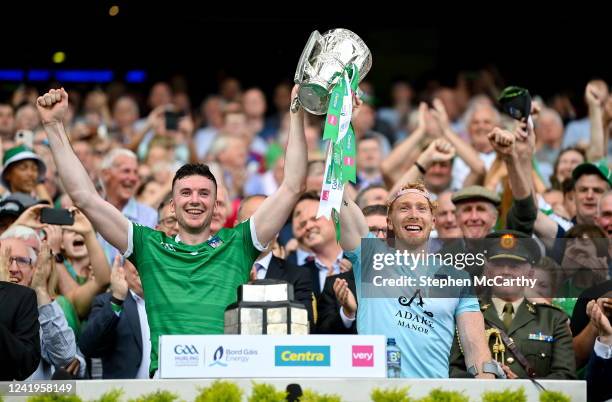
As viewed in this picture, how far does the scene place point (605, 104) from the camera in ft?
42.7

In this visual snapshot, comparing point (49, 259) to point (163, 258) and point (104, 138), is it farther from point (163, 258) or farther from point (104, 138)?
point (104, 138)

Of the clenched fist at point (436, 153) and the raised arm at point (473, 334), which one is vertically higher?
the clenched fist at point (436, 153)

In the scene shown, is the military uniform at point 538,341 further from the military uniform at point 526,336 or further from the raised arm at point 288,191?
the raised arm at point 288,191

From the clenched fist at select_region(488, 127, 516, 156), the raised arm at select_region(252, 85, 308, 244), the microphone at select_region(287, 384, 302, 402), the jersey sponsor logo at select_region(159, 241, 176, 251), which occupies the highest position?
the clenched fist at select_region(488, 127, 516, 156)

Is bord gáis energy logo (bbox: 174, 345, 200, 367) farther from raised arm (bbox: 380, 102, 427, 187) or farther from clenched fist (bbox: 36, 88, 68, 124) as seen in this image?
raised arm (bbox: 380, 102, 427, 187)

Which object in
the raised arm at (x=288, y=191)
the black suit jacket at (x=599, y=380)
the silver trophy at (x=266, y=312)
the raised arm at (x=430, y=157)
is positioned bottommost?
the black suit jacket at (x=599, y=380)

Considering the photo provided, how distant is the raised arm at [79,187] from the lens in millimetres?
8281

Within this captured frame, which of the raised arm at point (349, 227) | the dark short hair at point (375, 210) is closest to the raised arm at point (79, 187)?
the raised arm at point (349, 227)

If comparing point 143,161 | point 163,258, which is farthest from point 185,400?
point 143,161

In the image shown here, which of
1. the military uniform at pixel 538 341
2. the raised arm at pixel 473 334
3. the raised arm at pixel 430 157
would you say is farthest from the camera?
the raised arm at pixel 430 157

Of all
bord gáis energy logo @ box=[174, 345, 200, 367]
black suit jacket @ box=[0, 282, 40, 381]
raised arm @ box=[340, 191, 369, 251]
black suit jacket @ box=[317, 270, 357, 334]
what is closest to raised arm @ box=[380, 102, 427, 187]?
black suit jacket @ box=[317, 270, 357, 334]

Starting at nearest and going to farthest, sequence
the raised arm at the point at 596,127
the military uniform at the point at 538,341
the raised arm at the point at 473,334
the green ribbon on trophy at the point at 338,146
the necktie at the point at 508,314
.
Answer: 1. the green ribbon on trophy at the point at 338,146
2. the raised arm at the point at 473,334
3. the military uniform at the point at 538,341
4. the necktie at the point at 508,314
5. the raised arm at the point at 596,127

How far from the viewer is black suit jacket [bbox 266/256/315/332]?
973cm

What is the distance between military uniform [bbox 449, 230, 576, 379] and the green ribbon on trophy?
120cm
